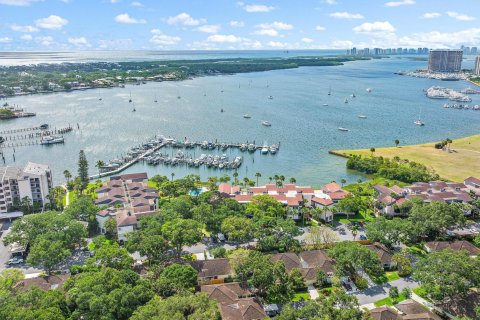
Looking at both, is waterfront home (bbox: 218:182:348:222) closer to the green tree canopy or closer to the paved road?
the paved road

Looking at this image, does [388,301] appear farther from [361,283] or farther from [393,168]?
[393,168]

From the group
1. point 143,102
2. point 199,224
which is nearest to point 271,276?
point 199,224

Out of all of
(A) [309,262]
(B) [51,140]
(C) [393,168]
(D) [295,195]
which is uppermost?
(B) [51,140]

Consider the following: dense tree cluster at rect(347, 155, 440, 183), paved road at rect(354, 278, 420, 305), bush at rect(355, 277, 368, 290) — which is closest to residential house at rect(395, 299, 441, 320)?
paved road at rect(354, 278, 420, 305)

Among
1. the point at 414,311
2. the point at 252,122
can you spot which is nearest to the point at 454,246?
the point at 414,311

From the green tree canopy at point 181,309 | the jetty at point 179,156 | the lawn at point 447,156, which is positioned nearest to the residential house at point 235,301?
the green tree canopy at point 181,309

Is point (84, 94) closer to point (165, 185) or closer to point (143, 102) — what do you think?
point (143, 102)

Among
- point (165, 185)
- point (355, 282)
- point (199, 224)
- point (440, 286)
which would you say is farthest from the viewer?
point (165, 185)
